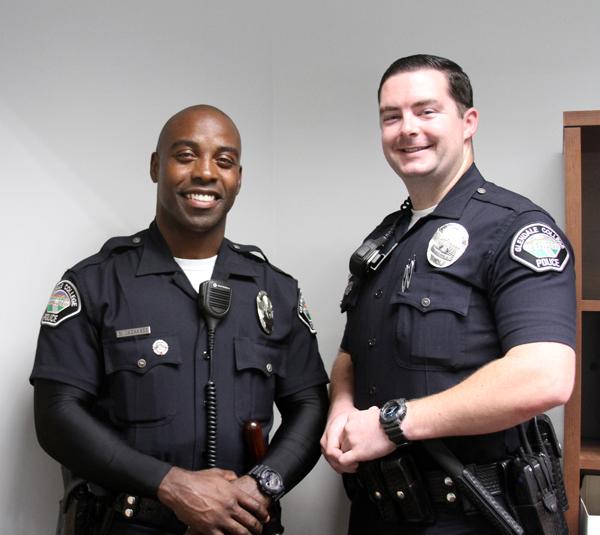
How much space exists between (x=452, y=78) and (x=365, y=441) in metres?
0.83

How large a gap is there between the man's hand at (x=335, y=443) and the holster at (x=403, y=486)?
59 millimetres

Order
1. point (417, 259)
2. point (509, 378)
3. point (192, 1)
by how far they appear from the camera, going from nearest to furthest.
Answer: point (509, 378) → point (417, 259) → point (192, 1)

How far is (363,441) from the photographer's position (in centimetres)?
139

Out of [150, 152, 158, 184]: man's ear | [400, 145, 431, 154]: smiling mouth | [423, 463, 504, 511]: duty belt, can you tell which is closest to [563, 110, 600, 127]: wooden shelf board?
[400, 145, 431, 154]: smiling mouth

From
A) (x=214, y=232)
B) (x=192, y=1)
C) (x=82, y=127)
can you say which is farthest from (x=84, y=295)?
(x=192, y=1)

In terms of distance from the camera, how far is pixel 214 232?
5.66 feet

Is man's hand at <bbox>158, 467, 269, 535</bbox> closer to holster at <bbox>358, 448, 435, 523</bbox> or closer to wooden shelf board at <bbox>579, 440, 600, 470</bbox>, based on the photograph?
holster at <bbox>358, 448, 435, 523</bbox>

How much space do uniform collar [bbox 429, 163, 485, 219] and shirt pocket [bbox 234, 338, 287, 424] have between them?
51 cm

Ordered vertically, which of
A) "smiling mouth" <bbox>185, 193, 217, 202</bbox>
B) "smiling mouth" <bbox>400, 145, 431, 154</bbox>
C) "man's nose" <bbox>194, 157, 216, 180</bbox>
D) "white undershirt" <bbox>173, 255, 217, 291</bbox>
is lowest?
"white undershirt" <bbox>173, 255, 217, 291</bbox>

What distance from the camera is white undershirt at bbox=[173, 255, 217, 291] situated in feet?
5.54

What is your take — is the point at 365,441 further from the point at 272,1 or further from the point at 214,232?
the point at 272,1

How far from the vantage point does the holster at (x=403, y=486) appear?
1.40 m

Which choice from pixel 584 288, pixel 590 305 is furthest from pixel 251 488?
pixel 584 288

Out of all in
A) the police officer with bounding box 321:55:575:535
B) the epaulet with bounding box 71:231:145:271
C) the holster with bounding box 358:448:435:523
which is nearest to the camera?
the police officer with bounding box 321:55:575:535
